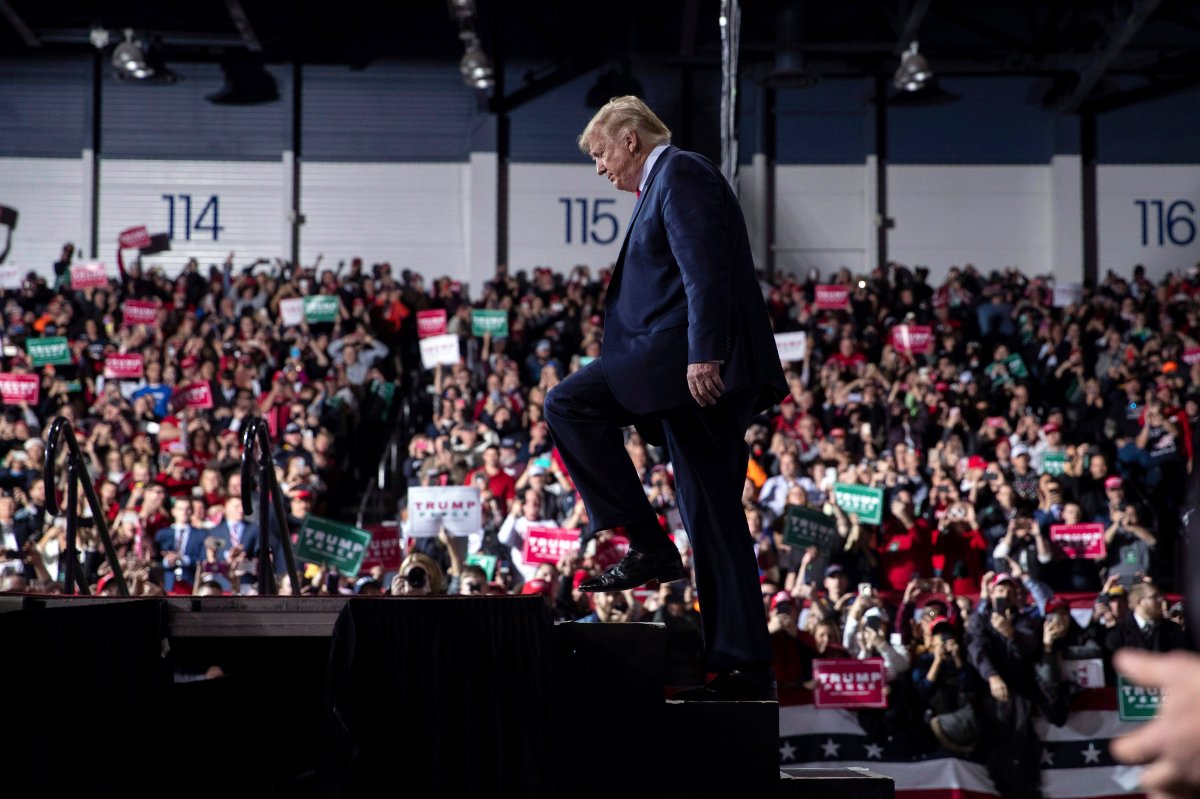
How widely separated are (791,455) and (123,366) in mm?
7569

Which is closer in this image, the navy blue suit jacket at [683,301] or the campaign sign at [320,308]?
the navy blue suit jacket at [683,301]

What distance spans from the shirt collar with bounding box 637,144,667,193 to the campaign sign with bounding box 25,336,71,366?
13.1 m

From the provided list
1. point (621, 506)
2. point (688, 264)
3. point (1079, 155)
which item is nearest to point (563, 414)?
point (621, 506)

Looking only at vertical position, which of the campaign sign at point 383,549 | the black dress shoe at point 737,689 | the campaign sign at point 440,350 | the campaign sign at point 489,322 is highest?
the campaign sign at point 489,322

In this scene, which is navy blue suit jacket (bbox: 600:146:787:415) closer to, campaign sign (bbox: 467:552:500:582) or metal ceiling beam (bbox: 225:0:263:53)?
campaign sign (bbox: 467:552:500:582)

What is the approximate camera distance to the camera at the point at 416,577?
7.29 m

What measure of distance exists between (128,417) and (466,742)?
11.3 metres

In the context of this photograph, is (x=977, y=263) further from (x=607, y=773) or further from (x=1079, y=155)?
(x=607, y=773)

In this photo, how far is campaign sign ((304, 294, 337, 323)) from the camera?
1706 cm

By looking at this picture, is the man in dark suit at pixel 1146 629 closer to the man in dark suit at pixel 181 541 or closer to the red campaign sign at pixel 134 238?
the man in dark suit at pixel 181 541

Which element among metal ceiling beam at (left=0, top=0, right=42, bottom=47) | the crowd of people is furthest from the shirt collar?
metal ceiling beam at (left=0, top=0, right=42, bottom=47)

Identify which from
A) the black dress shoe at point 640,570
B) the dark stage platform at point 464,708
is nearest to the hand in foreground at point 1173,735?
the dark stage platform at point 464,708

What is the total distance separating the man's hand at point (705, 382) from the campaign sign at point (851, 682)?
5915 millimetres

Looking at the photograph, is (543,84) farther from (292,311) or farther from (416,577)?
(416,577)
